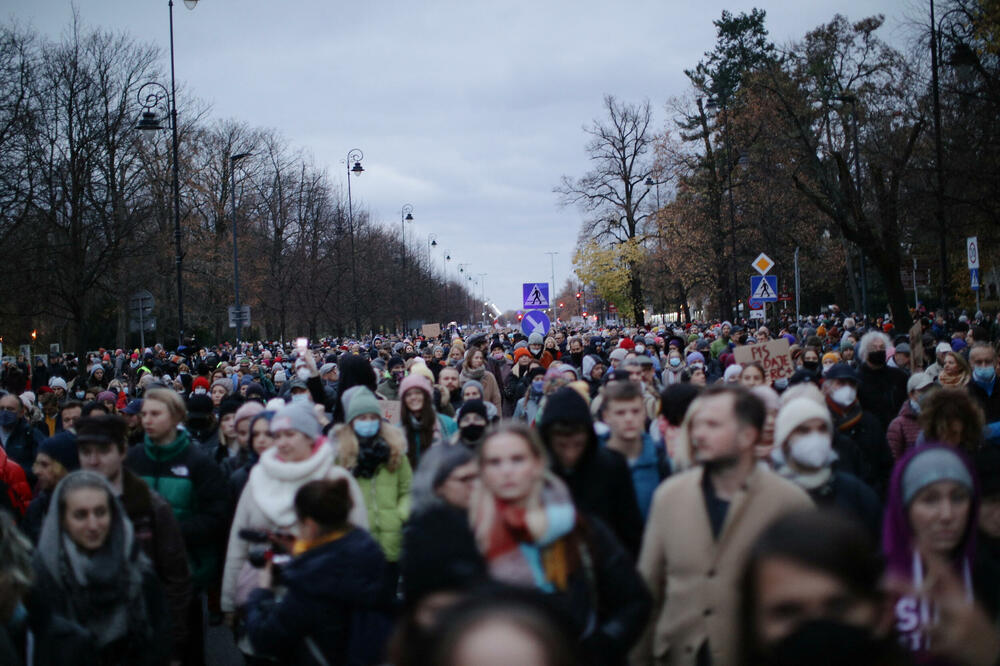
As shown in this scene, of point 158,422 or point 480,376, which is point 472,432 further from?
point 480,376

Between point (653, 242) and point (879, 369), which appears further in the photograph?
point (653, 242)

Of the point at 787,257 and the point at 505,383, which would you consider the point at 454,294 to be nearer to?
the point at 787,257

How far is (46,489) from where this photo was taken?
6.04 m

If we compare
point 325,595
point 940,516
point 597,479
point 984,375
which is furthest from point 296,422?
point 984,375

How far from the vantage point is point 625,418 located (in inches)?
201

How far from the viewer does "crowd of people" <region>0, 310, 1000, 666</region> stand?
2256 millimetres

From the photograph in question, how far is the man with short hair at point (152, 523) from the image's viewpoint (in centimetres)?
494

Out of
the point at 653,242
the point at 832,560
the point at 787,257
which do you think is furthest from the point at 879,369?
the point at 653,242

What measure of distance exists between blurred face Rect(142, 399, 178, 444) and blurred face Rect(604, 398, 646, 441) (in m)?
2.71

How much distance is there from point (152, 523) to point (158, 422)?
1.05 m

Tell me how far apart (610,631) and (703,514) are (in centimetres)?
72

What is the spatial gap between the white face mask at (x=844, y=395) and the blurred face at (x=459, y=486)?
4348 millimetres

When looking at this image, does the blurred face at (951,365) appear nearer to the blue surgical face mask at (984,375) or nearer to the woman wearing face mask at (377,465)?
the blue surgical face mask at (984,375)

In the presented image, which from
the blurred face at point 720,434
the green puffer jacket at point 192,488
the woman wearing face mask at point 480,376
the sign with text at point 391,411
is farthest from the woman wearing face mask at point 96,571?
the woman wearing face mask at point 480,376
